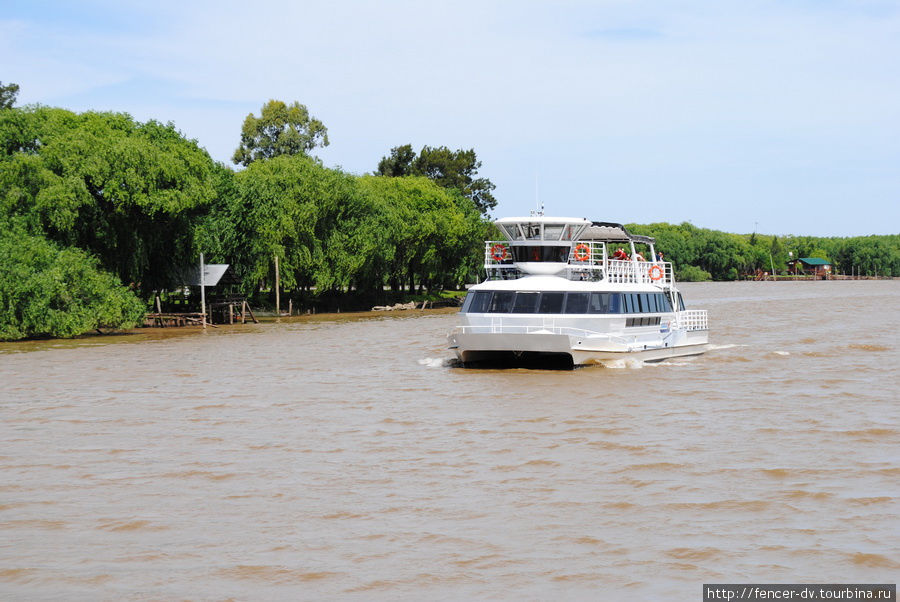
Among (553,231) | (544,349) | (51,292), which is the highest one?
(553,231)

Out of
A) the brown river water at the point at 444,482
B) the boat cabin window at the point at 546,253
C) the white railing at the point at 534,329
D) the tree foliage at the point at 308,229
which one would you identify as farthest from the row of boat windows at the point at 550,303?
the tree foliage at the point at 308,229

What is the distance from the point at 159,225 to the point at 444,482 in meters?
45.4

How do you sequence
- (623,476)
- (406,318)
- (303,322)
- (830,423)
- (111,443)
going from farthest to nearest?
(406,318)
(303,322)
(830,423)
(111,443)
(623,476)

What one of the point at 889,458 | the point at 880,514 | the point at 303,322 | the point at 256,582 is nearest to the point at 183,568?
the point at 256,582

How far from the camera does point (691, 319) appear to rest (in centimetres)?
3969

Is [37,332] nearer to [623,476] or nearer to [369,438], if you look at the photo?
[369,438]

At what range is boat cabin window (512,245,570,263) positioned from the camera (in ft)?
113

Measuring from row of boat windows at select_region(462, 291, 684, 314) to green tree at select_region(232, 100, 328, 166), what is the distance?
273 ft

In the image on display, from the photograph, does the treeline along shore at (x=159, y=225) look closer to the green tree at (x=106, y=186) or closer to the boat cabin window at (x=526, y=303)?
the green tree at (x=106, y=186)

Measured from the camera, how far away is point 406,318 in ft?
229

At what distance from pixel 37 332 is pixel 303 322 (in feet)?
65.8

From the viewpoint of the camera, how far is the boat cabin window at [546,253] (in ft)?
113

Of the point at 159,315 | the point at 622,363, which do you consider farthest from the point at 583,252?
the point at 159,315

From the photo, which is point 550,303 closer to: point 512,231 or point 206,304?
point 512,231
